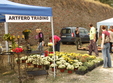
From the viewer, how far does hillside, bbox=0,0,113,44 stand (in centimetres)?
1720

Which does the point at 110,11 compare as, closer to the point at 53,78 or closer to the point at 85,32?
the point at 85,32

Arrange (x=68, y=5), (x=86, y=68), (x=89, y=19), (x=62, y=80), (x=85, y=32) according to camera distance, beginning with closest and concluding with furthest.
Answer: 1. (x=62, y=80)
2. (x=86, y=68)
3. (x=85, y=32)
4. (x=68, y=5)
5. (x=89, y=19)

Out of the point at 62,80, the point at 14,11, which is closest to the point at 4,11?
the point at 14,11

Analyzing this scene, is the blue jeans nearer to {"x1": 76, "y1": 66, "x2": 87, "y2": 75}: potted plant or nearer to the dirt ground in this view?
the dirt ground

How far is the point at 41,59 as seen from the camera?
7.16 meters

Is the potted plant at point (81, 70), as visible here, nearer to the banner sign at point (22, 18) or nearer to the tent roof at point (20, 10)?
the banner sign at point (22, 18)

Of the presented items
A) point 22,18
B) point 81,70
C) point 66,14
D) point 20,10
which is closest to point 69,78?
point 81,70

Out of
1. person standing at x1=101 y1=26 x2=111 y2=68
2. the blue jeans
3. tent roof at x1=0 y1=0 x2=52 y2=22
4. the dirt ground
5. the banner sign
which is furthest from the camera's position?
the blue jeans

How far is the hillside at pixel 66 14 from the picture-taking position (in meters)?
17.2

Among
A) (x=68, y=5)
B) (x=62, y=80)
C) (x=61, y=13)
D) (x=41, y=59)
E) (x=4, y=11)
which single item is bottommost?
(x=62, y=80)

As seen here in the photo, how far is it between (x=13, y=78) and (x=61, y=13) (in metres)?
16.1

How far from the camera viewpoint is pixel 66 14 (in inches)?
871

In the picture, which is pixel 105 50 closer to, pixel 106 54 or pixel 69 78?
pixel 106 54

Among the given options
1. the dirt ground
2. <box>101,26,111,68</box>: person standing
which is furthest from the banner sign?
<box>101,26,111,68</box>: person standing
